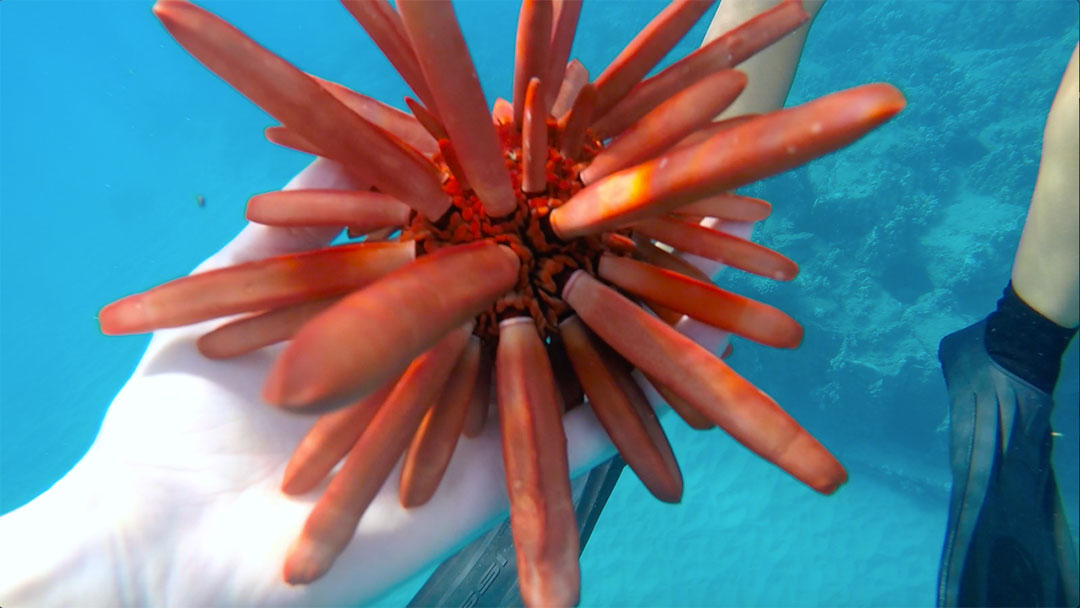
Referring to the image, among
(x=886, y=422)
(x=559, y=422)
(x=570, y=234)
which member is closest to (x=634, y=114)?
(x=570, y=234)

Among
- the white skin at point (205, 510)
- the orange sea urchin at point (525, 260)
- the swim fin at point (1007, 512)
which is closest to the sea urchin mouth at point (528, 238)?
the orange sea urchin at point (525, 260)

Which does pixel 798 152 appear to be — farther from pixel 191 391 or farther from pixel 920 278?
pixel 920 278

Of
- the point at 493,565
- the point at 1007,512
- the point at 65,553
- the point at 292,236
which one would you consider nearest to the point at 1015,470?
the point at 1007,512

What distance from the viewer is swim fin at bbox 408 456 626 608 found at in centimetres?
178

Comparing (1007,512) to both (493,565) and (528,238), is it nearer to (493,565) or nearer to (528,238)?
(493,565)

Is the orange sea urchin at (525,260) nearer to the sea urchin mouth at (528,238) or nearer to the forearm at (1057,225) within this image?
the sea urchin mouth at (528,238)

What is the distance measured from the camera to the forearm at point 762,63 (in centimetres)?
183

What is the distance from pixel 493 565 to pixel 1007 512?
62.3 inches

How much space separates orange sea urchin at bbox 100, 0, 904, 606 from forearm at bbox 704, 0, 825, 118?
0.86 m

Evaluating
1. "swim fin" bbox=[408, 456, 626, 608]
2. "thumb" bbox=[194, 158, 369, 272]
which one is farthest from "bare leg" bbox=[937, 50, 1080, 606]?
"thumb" bbox=[194, 158, 369, 272]

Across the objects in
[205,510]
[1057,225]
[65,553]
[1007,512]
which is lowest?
[1007,512]

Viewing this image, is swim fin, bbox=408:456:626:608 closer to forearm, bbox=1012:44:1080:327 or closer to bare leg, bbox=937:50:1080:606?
A: bare leg, bbox=937:50:1080:606

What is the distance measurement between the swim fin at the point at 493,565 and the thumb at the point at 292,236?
100 cm

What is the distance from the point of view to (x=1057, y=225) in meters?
1.58
